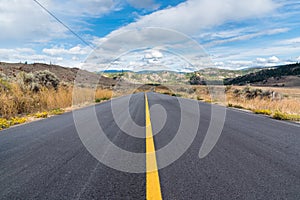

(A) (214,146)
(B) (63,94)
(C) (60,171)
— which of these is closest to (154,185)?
(C) (60,171)

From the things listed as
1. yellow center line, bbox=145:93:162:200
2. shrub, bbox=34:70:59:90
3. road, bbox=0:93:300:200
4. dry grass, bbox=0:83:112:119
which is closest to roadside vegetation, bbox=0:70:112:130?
dry grass, bbox=0:83:112:119

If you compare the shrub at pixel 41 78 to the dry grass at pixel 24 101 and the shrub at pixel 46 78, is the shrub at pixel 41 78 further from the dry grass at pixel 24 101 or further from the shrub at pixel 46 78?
the dry grass at pixel 24 101

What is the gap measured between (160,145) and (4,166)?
283cm

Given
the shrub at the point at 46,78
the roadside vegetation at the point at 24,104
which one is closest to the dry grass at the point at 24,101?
the roadside vegetation at the point at 24,104

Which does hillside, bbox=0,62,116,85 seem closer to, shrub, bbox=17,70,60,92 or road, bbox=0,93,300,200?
shrub, bbox=17,70,60,92

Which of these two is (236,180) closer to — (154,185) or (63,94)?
(154,185)

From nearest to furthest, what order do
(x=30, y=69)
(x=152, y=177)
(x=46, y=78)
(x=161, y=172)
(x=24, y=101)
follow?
(x=152, y=177)
(x=161, y=172)
(x=24, y=101)
(x=46, y=78)
(x=30, y=69)

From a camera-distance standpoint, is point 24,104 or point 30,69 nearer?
point 24,104

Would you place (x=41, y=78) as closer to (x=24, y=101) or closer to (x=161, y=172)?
(x=24, y=101)

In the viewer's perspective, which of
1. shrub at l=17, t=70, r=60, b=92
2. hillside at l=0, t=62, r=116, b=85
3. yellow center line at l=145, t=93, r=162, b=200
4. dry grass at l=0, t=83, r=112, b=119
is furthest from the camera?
hillside at l=0, t=62, r=116, b=85

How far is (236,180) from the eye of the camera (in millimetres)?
2742

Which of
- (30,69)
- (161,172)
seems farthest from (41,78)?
(30,69)

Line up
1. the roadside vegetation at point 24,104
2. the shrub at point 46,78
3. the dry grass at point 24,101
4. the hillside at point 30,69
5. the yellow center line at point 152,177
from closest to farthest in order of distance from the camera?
the yellow center line at point 152,177 < the roadside vegetation at point 24,104 < the dry grass at point 24,101 < the shrub at point 46,78 < the hillside at point 30,69

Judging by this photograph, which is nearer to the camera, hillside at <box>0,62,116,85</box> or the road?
the road
